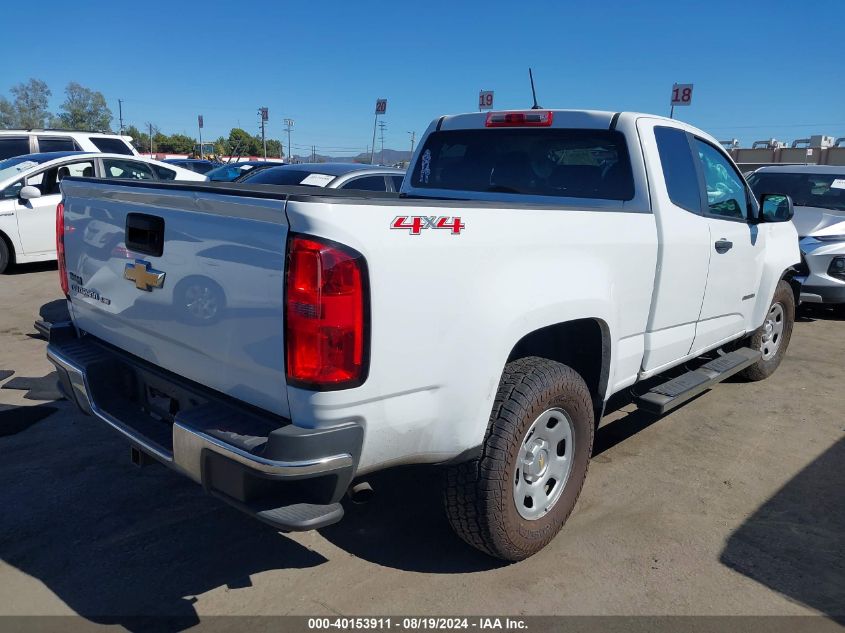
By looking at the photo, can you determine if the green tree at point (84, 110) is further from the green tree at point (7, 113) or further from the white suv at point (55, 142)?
the white suv at point (55, 142)

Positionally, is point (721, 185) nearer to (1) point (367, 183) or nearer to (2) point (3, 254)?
(1) point (367, 183)

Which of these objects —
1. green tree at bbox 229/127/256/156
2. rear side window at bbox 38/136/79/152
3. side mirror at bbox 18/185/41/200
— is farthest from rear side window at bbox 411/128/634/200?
green tree at bbox 229/127/256/156

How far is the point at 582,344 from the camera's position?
3.42 m

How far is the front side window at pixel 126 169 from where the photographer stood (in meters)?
10.1

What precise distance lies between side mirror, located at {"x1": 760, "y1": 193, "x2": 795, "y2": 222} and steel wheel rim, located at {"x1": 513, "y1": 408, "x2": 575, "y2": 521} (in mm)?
2641

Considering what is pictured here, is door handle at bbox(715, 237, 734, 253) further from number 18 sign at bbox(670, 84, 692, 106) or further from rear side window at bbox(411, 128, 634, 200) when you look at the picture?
number 18 sign at bbox(670, 84, 692, 106)

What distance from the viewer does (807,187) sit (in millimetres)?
9180

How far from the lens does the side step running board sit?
3.72 m

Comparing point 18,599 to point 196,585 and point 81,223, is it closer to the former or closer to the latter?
point 196,585

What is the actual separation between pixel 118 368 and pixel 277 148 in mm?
84093

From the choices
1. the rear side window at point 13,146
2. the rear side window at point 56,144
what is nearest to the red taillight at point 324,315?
the rear side window at point 56,144

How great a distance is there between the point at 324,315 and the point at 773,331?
16.3 ft

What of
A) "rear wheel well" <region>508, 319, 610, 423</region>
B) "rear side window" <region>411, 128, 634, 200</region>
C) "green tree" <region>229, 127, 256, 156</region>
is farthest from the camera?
"green tree" <region>229, 127, 256, 156</region>

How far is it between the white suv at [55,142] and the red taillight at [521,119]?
10.5 metres
